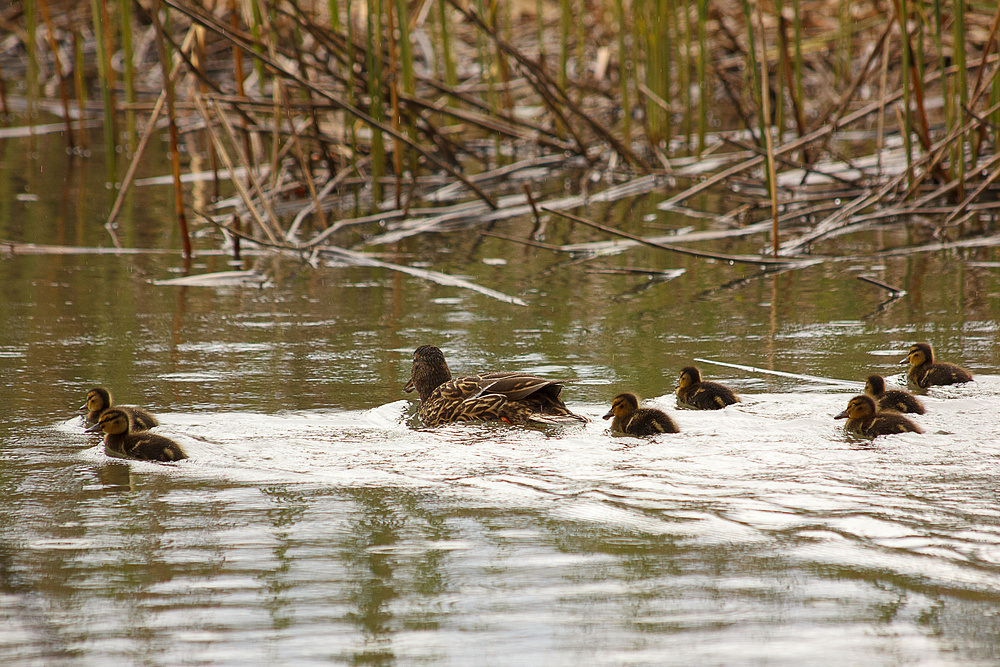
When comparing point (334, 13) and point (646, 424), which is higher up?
point (334, 13)

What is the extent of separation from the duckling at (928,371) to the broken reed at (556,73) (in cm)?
227

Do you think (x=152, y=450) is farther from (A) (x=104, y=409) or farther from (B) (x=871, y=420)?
(B) (x=871, y=420)

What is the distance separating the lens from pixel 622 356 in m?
4.81

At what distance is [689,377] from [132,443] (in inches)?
76.2

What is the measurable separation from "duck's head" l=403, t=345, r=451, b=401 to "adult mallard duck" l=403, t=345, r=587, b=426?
64mm

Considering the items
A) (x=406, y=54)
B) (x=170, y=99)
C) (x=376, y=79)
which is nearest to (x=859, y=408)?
(x=170, y=99)

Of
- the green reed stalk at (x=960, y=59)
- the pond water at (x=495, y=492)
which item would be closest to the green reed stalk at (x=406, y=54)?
the pond water at (x=495, y=492)

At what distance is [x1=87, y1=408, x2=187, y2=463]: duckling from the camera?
354 cm

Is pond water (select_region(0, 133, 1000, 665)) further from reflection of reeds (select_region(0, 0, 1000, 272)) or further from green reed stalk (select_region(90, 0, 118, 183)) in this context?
green reed stalk (select_region(90, 0, 118, 183))

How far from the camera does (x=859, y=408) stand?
146 inches

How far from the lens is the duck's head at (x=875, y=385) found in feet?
13.2

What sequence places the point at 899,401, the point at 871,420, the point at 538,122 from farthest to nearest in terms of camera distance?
the point at 538,122 → the point at 899,401 → the point at 871,420

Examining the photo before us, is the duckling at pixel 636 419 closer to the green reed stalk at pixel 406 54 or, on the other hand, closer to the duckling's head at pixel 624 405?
the duckling's head at pixel 624 405

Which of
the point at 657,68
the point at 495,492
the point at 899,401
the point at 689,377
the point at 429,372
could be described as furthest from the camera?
the point at 657,68
